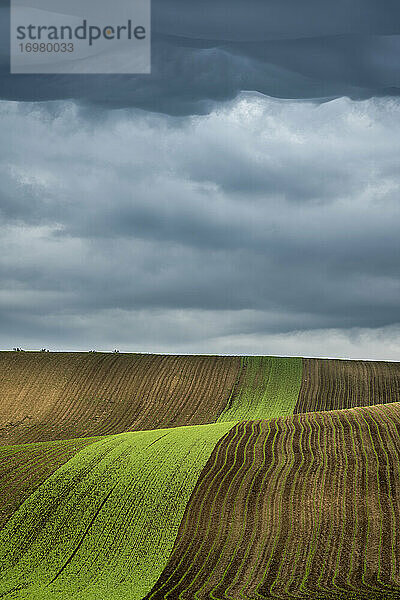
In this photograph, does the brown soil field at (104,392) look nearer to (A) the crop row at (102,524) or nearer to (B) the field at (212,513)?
(B) the field at (212,513)

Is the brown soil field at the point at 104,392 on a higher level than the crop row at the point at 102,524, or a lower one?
higher

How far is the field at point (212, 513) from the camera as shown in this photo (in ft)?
79.4

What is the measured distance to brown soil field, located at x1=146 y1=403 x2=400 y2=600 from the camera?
940 inches

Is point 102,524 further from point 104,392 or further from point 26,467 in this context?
point 104,392

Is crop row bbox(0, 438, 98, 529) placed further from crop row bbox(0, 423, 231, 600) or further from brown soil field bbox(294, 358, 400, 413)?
brown soil field bbox(294, 358, 400, 413)

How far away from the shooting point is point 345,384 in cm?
6612

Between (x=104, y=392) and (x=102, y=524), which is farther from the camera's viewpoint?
(x=104, y=392)

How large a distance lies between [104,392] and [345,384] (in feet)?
70.4

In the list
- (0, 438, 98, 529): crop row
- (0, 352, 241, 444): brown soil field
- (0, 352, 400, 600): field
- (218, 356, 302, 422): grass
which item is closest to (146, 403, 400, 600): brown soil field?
(0, 352, 400, 600): field

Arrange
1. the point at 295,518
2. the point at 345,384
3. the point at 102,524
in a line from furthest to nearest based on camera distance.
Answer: the point at 345,384 < the point at 102,524 < the point at 295,518

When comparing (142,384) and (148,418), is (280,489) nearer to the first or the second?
(148,418)

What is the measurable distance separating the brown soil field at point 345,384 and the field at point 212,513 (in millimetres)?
18719

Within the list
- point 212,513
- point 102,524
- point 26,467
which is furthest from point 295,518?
point 26,467

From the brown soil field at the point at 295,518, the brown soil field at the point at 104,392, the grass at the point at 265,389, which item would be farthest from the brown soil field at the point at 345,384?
the brown soil field at the point at 295,518
